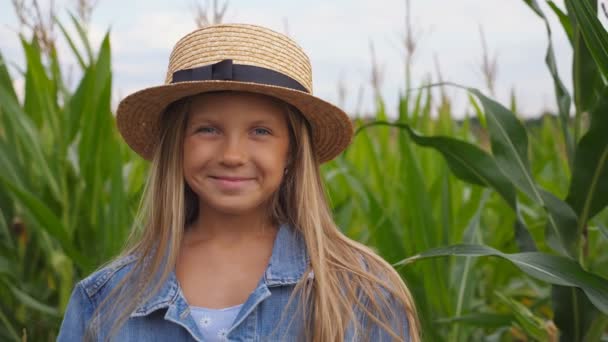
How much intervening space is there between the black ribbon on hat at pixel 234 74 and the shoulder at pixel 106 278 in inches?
14.2

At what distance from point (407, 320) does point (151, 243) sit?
49 cm

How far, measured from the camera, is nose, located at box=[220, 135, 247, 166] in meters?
1.16

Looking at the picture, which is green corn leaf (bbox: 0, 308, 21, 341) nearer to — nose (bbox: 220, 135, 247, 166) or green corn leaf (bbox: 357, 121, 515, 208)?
nose (bbox: 220, 135, 247, 166)

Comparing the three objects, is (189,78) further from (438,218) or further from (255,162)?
(438,218)

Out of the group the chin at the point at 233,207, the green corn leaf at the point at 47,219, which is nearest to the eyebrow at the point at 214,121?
the chin at the point at 233,207

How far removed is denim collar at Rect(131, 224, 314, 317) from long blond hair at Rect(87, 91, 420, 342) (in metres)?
0.01

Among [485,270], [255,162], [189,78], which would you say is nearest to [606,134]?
[255,162]

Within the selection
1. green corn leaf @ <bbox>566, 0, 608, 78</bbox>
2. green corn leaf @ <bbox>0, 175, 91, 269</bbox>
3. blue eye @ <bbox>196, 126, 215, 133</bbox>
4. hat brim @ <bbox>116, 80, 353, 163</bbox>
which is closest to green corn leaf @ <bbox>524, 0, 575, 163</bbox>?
green corn leaf @ <bbox>566, 0, 608, 78</bbox>

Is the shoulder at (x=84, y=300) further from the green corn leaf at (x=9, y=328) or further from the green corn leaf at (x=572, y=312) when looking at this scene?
the green corn leaf at (x=572, y=312)

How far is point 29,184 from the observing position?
181 centimetres

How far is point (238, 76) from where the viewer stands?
3.92 ft

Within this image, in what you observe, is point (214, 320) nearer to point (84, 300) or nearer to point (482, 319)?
point (84, 300)

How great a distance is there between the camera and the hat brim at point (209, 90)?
119 cm

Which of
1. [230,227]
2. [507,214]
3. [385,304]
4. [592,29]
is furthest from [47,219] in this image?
[507,214]
